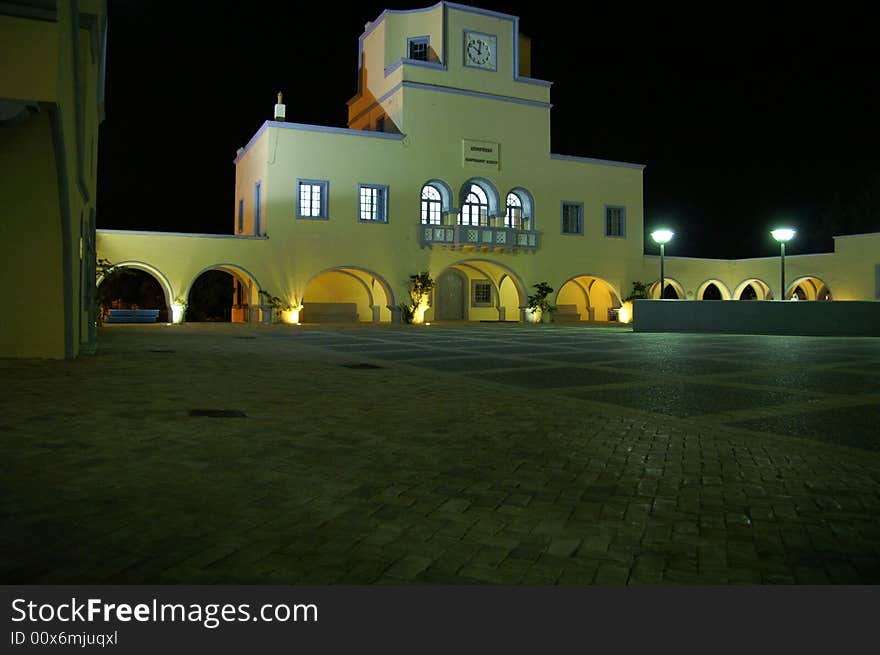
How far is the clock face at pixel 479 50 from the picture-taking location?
1423 inches

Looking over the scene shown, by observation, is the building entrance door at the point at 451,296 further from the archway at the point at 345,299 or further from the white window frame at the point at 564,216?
the white window frame at the point at 564,216

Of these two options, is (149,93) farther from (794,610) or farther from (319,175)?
(794,610)

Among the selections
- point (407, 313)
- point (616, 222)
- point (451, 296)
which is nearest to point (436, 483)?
point (407, 313)

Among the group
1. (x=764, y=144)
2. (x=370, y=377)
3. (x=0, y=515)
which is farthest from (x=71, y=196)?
(x=764, y=144)

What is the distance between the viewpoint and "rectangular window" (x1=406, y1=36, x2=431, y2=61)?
36562 mm

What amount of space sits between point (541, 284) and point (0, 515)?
114ft

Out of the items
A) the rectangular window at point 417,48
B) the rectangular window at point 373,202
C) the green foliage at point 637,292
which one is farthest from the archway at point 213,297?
the green foliage at point 637,292

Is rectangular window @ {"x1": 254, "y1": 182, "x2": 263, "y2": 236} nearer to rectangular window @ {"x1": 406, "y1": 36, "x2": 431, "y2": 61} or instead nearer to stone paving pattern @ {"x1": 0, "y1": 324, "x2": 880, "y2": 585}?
rectangular window @ {"x1": 406, "y1": 36, "x2": 431, "y2": 61}

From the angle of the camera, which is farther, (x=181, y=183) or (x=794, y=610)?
(x=181, y=183)

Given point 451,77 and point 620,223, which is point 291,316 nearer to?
point 451,77

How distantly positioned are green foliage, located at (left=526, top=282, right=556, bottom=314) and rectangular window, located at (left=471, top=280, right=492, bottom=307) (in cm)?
372

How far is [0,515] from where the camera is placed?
373cm

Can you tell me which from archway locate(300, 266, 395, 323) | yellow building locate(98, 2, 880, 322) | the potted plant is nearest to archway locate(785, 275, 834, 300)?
yellow building locate(98, 2, 880, 322)

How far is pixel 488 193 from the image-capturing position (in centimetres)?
3688
